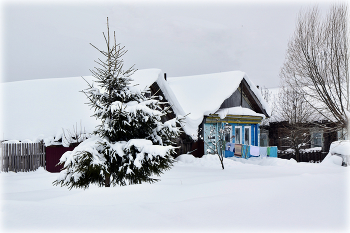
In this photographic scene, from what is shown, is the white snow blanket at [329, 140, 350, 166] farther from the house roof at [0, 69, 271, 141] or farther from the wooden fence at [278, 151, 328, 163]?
the wooden fence at [278, 151, 328, 163]

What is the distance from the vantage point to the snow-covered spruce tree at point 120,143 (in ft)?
20.1

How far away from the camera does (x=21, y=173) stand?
38.4 ft

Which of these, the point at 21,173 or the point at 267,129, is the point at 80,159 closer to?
the point at 21,173

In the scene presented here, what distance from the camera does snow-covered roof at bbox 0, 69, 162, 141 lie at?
12570 mm

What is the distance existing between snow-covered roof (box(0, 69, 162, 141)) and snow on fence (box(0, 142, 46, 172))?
1.86 feet

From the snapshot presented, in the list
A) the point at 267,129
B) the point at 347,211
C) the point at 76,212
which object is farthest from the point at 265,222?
the point at 267,129

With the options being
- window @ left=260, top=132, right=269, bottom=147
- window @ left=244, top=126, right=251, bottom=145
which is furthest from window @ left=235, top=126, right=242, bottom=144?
window @ left=260, top=132, right=269, bottom=147

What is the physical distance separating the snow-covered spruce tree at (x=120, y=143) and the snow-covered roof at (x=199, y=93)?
24.0 ft

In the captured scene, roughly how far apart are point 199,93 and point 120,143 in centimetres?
1200

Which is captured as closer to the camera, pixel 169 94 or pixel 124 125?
pixel 124 125

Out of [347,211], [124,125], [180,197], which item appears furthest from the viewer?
[124,125]

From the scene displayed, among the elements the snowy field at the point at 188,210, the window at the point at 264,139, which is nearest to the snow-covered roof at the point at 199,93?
the window at the point at 264,139

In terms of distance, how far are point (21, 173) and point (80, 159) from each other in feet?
23.1

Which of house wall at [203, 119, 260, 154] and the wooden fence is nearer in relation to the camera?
house wall at [203, 119, 260, 154]
